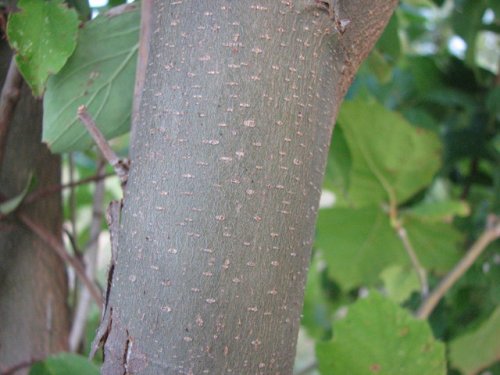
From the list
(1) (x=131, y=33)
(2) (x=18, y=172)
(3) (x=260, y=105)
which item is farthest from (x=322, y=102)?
(2) (x=18, y=172)

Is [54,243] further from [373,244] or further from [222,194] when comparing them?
[373,244]

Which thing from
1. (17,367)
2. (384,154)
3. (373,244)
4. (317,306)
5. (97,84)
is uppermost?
(97,84)

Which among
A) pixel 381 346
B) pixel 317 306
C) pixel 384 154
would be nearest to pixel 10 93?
pixel 381 346

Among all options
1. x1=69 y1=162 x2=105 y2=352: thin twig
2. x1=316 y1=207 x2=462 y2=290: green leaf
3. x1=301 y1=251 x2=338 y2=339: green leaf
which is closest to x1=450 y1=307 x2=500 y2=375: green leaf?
x1=316 y1=207 x2=462 y2=290: green leaf

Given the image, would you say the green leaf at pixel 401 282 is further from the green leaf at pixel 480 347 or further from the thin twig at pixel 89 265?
the thin twig at pixel 89 265

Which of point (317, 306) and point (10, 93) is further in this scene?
point (317, 306)

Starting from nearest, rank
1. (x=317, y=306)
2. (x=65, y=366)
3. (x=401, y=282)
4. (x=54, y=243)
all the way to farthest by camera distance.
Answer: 1. (x=65, y=366)
2. (x=54, y=243)
3. (x=401, y=282)
4. (x=317, y=306)
